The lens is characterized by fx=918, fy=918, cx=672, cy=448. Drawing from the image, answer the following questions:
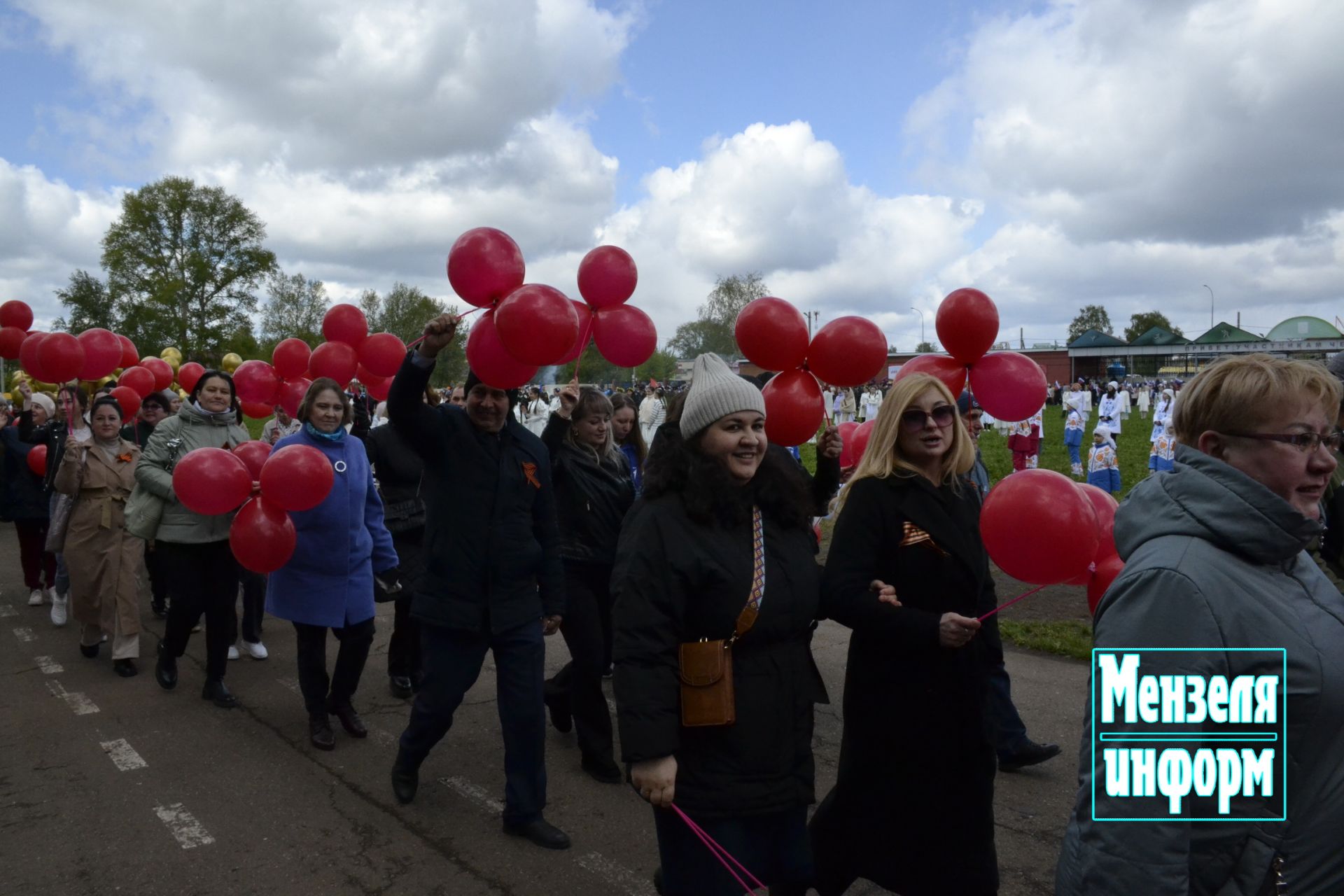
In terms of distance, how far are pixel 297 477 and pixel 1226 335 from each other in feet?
261

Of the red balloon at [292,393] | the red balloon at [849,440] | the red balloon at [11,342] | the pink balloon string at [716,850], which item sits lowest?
the pink balloon string at [716,850]

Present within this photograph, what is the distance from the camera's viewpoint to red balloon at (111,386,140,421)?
814 centimetres

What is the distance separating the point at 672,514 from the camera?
8.22 ft

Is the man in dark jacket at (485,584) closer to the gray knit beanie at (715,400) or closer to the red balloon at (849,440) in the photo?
the gray knit beanie at (715,400)

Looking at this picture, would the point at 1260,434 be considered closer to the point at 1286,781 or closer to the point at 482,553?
the point at 1286,781

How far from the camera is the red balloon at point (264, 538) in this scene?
191 inches

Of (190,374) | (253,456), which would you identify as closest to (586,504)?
(253,456)

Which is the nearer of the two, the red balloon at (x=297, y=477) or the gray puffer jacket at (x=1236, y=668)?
the gray puffer jacket at (x=1236, y=668)

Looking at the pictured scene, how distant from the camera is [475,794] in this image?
4.34 metres

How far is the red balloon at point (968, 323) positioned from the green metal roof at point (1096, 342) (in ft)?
232

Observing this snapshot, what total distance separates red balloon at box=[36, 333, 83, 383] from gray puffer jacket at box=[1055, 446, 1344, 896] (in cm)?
797

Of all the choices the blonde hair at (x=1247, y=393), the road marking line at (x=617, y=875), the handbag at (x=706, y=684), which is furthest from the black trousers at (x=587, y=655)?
the blonde hair at (x=1247, y=393)

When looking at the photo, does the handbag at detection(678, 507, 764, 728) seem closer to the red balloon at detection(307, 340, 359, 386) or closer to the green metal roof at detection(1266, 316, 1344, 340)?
the red balloon at detection(307, 340, 359, 386)

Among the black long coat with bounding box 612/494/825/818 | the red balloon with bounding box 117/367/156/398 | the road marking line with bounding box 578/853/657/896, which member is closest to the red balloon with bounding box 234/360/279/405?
the red balloon with bounding box 117/367/156/398
